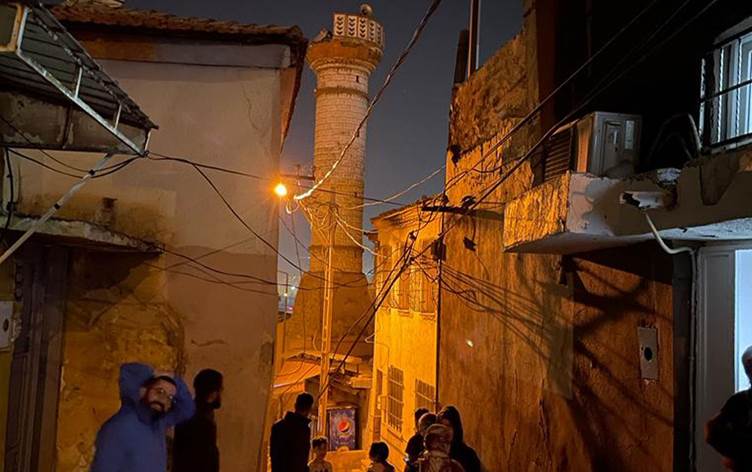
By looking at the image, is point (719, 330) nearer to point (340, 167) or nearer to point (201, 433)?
point (201, 433)

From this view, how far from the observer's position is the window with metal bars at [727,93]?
396 centimetres

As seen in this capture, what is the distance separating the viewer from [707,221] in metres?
3.28

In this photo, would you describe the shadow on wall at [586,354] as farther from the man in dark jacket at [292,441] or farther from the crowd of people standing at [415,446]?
the man in dark jacket at [292,441]

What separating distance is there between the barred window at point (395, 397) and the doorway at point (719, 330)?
13213mm

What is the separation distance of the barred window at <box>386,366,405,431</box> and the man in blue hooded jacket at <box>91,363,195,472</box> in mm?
12646

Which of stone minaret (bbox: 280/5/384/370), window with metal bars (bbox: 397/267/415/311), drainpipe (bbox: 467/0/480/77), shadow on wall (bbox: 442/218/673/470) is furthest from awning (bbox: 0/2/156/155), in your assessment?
stone minaret (bbox: 280/5/384/370)

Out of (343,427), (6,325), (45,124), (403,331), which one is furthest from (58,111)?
(343,427)

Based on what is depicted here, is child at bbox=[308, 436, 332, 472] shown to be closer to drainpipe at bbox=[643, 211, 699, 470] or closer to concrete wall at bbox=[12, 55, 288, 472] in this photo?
concrete wall at bbox=[12, 55, 288, 472]

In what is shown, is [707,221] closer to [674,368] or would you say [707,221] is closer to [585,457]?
[674,368]

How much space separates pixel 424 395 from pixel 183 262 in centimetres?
1016

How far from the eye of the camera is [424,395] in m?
15.1

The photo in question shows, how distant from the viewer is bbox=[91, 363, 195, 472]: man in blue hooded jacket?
164 inches

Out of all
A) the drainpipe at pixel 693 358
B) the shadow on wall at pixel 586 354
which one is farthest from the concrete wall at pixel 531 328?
the drainpipe at pixel 693 358

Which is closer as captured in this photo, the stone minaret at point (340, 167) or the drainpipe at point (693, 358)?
the drainpipe at point (693, 358)
